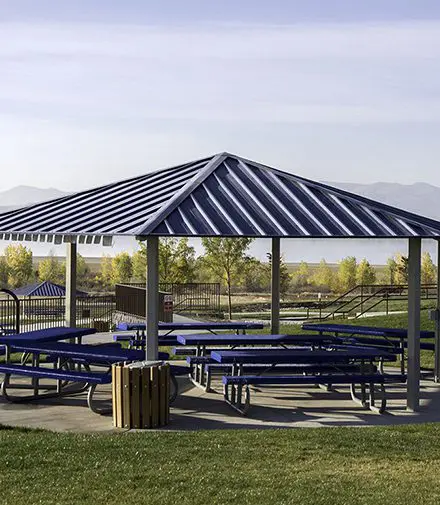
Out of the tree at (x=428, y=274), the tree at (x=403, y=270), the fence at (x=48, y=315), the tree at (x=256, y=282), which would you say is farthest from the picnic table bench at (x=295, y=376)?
the tree at (x=256, y=282)

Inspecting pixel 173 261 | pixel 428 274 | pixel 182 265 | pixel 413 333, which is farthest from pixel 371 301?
pixel 413 333

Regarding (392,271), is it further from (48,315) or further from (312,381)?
(312,381)

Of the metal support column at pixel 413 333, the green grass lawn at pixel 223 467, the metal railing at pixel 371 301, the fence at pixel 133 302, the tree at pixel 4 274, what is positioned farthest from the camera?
the tree at pixel 4 274

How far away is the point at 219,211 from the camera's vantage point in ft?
40.8

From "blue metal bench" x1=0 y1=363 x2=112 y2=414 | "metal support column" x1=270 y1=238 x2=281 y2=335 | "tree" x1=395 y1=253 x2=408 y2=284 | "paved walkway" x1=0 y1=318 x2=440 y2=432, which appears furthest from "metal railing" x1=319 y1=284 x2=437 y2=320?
"blue metal bench" x1=0 y1=363 x2=112 y2=414

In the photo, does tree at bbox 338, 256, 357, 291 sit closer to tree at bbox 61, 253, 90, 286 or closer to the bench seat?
tree at bbox 61, 253, 90, 286

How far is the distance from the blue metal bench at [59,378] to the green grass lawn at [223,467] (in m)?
1.26

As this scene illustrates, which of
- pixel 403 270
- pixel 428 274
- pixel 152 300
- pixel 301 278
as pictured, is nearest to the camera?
pixel 152 300

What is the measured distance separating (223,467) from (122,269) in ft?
257

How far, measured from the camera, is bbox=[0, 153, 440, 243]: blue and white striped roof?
11.9 m

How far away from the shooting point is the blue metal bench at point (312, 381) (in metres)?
11.5

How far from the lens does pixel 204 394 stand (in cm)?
1319

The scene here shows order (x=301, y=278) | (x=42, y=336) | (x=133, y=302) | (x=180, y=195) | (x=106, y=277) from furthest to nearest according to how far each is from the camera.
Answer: (x=301, y=278) < (x=106, y=277) < (x=133, y=302) < (x=42, y=336) < (x=180, y=195)

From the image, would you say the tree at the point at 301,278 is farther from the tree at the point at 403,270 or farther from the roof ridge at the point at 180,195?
the roof ridge at the point at 180,195
